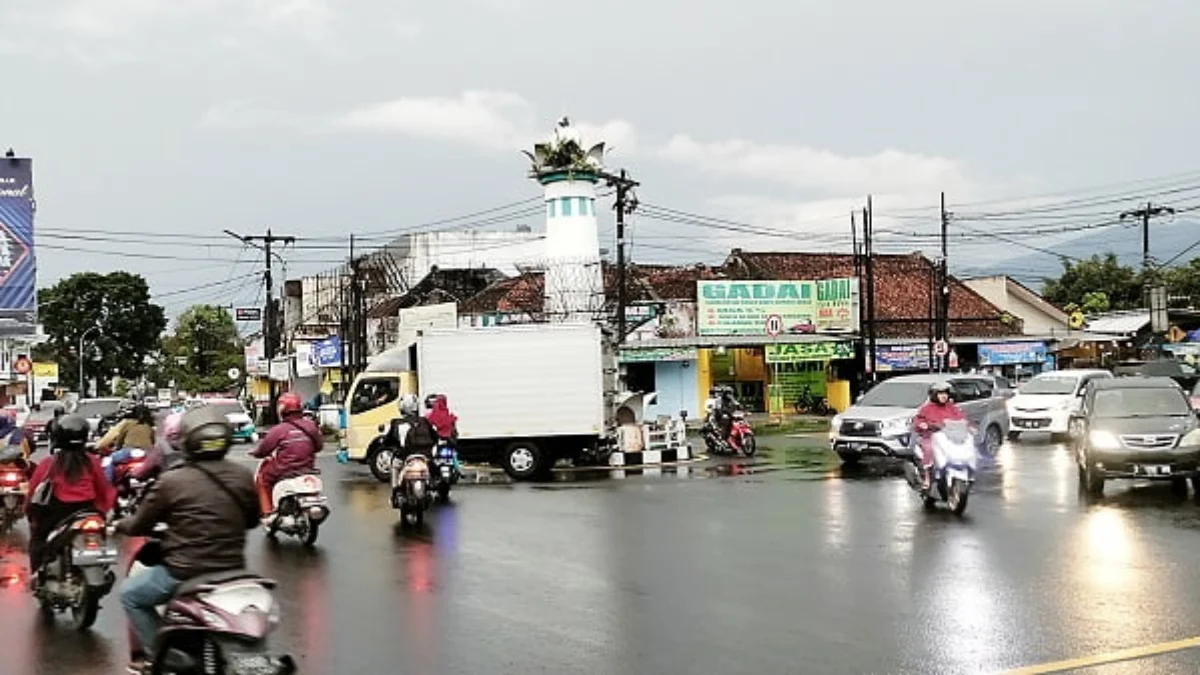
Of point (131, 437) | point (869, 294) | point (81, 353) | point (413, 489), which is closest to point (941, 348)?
point (869, 294)

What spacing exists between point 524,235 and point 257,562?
2239 inches

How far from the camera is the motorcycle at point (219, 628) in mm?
5473

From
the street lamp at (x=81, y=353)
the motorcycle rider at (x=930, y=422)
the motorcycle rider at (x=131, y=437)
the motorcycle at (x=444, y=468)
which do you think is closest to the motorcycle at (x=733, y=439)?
the motorcycle at (x=444, y=468)

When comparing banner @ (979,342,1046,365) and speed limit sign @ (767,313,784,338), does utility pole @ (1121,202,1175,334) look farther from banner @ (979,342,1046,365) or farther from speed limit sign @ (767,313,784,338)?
speed limit sign @ (767,313,784,338)

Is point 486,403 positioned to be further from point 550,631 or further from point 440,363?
point 550,631

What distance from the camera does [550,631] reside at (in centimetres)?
832

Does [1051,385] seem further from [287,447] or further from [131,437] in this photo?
[131,437]

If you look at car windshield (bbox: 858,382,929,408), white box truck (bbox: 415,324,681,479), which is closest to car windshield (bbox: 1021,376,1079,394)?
car windshield (bbox: 858,382,929,408)

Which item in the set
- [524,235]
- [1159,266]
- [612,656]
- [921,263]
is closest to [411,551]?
[612,656]

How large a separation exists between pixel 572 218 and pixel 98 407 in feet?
55.3

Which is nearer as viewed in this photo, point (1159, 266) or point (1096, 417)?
point (1096, 417)

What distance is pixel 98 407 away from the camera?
110 feet

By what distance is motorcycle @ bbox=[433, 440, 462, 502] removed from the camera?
1750 centimetres

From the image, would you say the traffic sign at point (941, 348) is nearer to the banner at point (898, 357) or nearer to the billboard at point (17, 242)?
the banner at point (898, 357)
